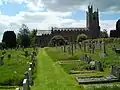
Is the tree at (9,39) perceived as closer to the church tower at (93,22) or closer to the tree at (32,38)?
the tree at (32,38)

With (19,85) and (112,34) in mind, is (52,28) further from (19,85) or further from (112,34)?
(19,85)

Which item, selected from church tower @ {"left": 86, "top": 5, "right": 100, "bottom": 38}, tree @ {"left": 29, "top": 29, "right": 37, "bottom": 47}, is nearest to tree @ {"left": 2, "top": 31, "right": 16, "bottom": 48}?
tree @ {"left": 29, "top": 29, "right": 37, "bottom": 47}

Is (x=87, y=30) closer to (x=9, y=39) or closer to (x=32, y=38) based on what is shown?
(x=32, y=38)

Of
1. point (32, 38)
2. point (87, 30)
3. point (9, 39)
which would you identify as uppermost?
point (87, 30)

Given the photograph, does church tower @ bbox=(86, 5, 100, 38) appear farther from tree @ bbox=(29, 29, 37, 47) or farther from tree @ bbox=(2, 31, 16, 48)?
tree @ bbox=(2, 31, 16, 48)

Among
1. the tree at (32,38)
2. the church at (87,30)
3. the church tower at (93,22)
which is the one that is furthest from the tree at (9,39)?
the church tower at (93,22)

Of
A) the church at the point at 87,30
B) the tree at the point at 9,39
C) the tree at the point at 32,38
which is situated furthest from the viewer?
the church at the point at 87,30

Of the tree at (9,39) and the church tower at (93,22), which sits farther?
the church tower at (93,22)

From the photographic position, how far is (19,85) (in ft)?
58.7

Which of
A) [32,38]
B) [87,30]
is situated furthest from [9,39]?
[87,30]

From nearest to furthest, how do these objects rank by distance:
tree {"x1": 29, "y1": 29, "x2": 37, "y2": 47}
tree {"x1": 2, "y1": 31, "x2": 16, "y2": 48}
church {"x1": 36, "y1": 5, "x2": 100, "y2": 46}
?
tree {"x1": 2, "y1": 31, "x2": 16, "y2": 48} < tree {"x1": 29, "y1": 29, "x2": 37, "y2": 47} < church {"x1": 36, "y1": 5, "x2": 100, "y2": 46}

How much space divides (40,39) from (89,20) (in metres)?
29.5

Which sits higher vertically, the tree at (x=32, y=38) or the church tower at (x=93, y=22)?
the church tower at (x=93, y=22)

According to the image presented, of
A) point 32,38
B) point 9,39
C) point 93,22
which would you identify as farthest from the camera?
point 93,22
